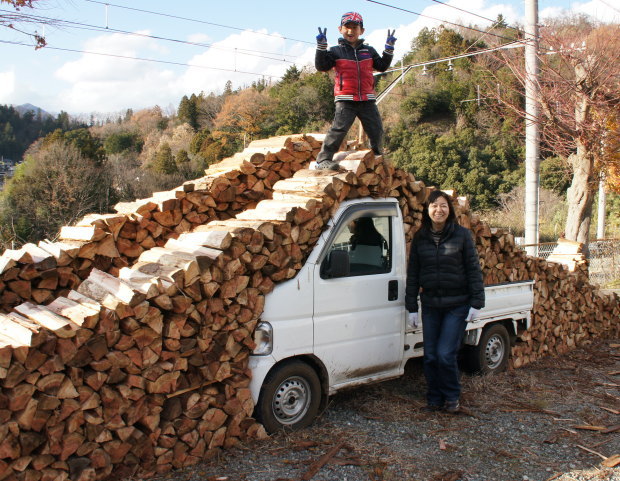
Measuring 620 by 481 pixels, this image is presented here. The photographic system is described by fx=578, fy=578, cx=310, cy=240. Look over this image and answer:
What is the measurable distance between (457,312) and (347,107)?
7.72 feet

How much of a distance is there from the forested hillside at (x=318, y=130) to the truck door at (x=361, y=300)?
1711cm

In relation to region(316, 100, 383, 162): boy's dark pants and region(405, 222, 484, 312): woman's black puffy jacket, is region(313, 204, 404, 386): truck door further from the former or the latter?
region(316, 100, 383, 162): boy's dark pants

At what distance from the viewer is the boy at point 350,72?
19.0ft

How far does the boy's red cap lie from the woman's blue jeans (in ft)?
9.65

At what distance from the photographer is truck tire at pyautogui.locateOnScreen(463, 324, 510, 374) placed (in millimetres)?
6414

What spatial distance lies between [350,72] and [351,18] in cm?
53

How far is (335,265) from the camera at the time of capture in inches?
187

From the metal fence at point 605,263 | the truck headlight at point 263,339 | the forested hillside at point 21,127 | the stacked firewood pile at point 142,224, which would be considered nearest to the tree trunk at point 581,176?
the metal fence at point 605,263

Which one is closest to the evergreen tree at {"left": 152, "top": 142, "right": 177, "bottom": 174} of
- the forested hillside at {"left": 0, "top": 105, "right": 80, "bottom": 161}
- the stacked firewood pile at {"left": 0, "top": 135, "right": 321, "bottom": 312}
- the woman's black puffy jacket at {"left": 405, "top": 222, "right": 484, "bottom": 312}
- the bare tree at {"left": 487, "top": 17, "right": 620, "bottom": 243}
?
the bare tree at {"left": 487, "top": 17, "right": 620, "bottom": 243}

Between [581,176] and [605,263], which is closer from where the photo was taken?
[581,176]

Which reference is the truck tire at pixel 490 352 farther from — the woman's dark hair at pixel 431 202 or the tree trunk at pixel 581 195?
the tree trunk at pixel 581 195

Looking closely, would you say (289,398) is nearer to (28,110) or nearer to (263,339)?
(263,339)

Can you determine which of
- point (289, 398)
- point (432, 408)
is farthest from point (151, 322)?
point (432, 408)

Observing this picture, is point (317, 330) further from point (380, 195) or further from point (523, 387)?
point (523, 387)
